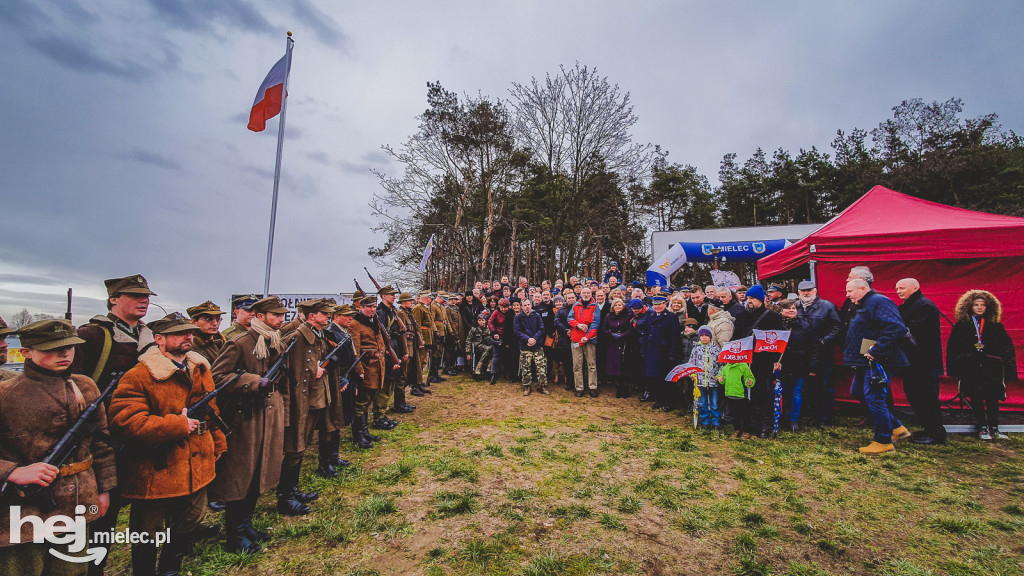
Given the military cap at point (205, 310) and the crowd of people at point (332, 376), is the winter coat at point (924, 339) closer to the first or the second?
the crowd of people at point (332, 376)

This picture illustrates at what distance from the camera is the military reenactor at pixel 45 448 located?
202cm

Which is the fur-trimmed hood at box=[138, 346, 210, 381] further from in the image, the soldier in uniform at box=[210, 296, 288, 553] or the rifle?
the soldier in uniform at box=[210, 296, 288, 553]

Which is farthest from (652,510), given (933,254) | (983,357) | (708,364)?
(933,254)

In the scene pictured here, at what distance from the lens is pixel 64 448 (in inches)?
87.0

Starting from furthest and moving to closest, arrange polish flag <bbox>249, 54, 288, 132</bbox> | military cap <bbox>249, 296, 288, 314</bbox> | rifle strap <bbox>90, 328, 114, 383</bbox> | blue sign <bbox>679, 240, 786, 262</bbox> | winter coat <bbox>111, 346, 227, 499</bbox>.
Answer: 1. blue sign <bbox>679, 240, 786, 262</bbox>
2. polish flag <bbox>249, 54, 288, 132</bbox>
3. military cap <bbox>249, 296, 288, 314</bbox>
4. rifle strap <bbox>90, 328, 114, 383</bbox>
5. winter coat <bbox>111, 346, 227, 499</bbox>

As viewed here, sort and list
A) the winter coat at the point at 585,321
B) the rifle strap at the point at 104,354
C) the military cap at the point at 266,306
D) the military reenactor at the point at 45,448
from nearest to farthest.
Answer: the military reenactor at the point at 45,448, the rifle strap at the point at 104,354, the military cap at the point at 266,306, the winter coat at the point at 585,321

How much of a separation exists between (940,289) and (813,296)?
228cm

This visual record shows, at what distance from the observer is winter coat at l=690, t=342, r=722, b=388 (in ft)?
20.9

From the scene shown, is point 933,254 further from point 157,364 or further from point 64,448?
point 64,448

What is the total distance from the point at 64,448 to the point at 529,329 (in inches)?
A: 301

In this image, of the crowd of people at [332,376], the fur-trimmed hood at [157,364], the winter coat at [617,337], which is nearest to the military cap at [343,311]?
the crowd of people at [332,376]

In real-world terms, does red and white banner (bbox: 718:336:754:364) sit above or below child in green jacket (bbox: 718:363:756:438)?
above

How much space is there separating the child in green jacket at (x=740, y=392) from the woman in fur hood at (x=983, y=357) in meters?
2.87

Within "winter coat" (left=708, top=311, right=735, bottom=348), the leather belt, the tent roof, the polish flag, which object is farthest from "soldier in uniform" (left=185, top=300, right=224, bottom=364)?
the polish flag
